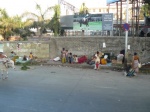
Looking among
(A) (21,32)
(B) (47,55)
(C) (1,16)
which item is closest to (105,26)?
(B) (47,55)

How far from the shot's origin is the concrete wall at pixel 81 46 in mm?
17812

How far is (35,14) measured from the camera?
80.9 feet

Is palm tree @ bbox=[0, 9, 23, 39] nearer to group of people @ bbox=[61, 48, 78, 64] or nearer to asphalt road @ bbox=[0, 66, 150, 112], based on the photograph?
group of people @ bbox=[61, 48, 78, 64]

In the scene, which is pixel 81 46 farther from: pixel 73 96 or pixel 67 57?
pixel 73 96

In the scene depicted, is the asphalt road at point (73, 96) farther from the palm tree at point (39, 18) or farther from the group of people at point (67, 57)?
the palm tree at point (39, 18)

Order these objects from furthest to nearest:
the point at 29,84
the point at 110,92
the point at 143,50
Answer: the point at 143,50 < the point at 29,84 < the point at 110,92

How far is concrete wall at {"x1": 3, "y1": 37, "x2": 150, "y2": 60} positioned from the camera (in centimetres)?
1781

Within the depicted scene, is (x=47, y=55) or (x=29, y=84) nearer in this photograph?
(x=29, y=84)

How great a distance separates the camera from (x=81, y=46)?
19219mm

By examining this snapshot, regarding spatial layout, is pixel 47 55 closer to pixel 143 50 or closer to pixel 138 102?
pixel 143 50

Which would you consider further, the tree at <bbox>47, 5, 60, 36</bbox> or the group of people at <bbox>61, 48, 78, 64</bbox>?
the tree at <bbox>47, 5, 60, 36</bbox>

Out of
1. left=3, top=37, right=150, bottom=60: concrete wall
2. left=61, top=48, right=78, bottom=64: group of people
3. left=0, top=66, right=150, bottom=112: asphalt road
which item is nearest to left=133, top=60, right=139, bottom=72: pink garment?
left=0, top=66, right=150, bottom=112: asphalt road

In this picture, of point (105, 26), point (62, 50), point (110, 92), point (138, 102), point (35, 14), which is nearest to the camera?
point (138, 102)

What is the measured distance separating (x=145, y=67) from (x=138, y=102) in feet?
27.1
